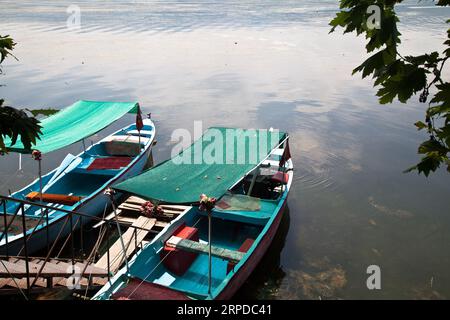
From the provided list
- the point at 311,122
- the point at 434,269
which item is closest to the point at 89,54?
the point at 311,122

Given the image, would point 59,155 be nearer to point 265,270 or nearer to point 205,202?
point 265,270

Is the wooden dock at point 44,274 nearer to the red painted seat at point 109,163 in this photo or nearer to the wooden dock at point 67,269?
the wooden dock at point 67,269

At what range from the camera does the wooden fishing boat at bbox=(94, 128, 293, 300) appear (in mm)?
9750

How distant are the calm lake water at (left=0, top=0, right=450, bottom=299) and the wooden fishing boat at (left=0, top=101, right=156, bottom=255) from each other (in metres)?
2.44

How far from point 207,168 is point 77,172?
7.45m

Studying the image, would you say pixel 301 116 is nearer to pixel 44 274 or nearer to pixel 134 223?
pixel 134 223

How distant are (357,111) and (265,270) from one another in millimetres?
17564

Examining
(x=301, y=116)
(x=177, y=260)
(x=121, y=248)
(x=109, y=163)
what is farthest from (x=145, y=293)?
(x=301, y=116)

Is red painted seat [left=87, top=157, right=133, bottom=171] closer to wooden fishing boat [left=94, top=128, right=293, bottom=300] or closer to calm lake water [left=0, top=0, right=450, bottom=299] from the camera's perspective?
calm lake water [left=0, top=0, right=450, bottom=299]

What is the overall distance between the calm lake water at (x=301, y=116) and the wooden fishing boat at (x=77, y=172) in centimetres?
244

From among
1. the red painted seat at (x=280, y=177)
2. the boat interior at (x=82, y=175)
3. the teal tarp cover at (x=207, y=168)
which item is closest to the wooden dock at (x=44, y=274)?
the teal tarp cover at (x=207, y=168)

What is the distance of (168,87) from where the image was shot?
1283 inches

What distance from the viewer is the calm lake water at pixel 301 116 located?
13352mm

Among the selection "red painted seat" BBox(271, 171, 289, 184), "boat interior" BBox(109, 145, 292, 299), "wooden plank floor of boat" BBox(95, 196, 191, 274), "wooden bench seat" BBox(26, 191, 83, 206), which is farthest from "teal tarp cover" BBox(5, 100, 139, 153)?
"red painted seat" BBox(271, 171, 289, 184)
